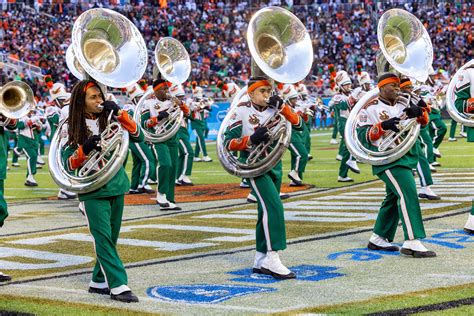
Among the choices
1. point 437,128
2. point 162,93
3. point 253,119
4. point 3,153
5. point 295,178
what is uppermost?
point 253,119

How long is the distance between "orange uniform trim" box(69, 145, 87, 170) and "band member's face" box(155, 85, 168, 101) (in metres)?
6.32

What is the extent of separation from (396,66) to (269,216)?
1830 mm

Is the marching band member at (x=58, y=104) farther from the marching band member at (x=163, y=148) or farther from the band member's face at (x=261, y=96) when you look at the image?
the band member's face at (x=261, y=96)

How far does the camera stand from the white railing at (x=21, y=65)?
3344 centimetres

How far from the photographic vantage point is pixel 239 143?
7629 millimetres

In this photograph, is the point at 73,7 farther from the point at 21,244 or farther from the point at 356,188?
the point at 21,244

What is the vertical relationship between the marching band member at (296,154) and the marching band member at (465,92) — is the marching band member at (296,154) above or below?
below

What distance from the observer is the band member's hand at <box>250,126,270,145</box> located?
7.44 m

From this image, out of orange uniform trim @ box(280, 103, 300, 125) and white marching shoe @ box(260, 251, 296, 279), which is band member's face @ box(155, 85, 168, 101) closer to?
orange uniform trim @ box(280, 103, 300, 125)

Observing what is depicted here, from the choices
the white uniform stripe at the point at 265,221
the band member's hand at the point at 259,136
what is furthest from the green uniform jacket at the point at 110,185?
the white uniform stripe at the point at 265,221

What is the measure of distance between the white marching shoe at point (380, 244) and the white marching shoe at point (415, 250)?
0.27 metres

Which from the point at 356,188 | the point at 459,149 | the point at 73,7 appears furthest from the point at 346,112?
the point at 73,7

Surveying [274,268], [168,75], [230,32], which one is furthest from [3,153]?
[230,32]

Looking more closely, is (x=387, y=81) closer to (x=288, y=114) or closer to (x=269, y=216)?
(x=288, y=114)
